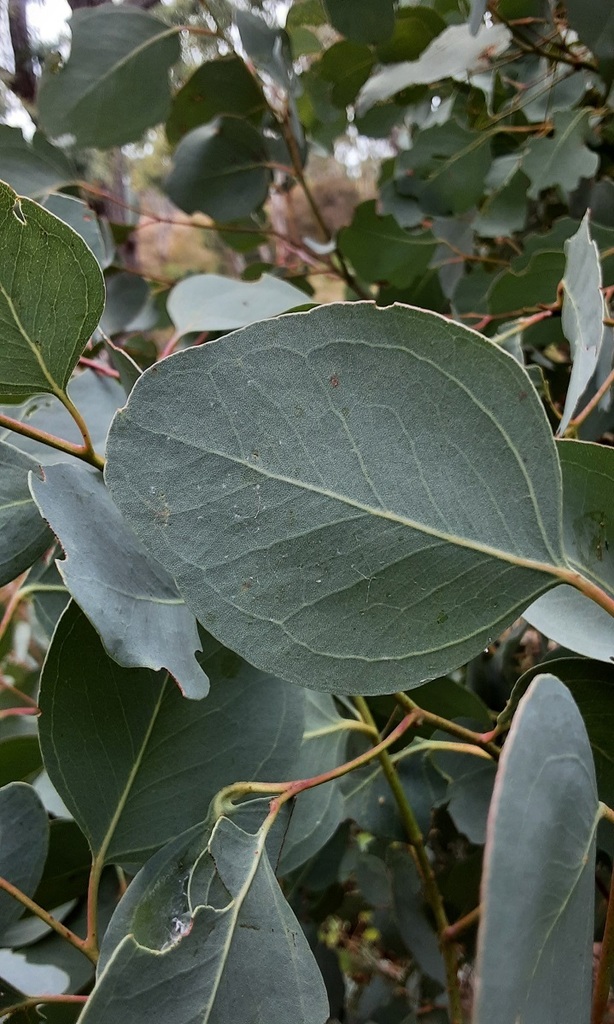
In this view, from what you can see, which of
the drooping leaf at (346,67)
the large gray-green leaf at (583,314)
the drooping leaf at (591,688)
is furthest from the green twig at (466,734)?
the drooping leaf at (346,67)

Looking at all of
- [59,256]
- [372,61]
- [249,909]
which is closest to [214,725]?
[249,909]

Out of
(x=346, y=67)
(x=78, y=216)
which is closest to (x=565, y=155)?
→ (x=346, y=67)

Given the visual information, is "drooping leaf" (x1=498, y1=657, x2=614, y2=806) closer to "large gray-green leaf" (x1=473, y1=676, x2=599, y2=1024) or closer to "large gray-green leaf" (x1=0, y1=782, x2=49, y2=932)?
"large gray-green leaf" (x1=473, y1=676, x2=599, y2=1024)

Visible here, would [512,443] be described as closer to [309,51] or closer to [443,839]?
[443,839]

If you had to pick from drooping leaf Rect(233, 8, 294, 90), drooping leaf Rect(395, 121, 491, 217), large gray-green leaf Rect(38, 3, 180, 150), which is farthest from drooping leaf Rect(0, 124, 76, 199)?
drooping leaf Rect(395, 121, 491, 217)

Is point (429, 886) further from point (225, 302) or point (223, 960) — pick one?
point (225, 302)
